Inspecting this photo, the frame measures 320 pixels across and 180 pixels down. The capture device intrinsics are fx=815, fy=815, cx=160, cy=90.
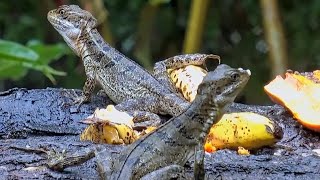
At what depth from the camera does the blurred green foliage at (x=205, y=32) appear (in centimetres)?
742

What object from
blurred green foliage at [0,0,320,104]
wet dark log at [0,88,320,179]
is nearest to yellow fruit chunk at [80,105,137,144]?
wet dark log at [0,88,320,179]

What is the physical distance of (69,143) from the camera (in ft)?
13.2

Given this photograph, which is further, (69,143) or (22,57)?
(22,57)

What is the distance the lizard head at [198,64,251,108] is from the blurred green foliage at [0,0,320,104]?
3412mm

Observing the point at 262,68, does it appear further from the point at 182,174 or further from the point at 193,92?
the point at 182,174

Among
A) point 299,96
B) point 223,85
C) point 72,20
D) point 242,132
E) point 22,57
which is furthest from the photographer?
point 72,20

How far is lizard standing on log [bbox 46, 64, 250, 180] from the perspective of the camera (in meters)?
3.62

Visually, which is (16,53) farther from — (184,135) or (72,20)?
(184,135)

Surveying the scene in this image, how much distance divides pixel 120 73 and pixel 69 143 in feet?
4.64

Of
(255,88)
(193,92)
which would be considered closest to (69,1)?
(255,88)

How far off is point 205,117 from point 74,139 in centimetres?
81

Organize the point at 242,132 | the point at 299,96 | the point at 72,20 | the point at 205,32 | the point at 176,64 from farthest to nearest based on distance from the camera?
1. the point at 205,32
2. the point at 72,20
3. the point at 176,64
4. the point at 299,96
5. the point at 242,132

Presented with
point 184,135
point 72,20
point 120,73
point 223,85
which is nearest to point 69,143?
point 184,135

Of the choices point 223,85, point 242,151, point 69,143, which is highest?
point 223,85
